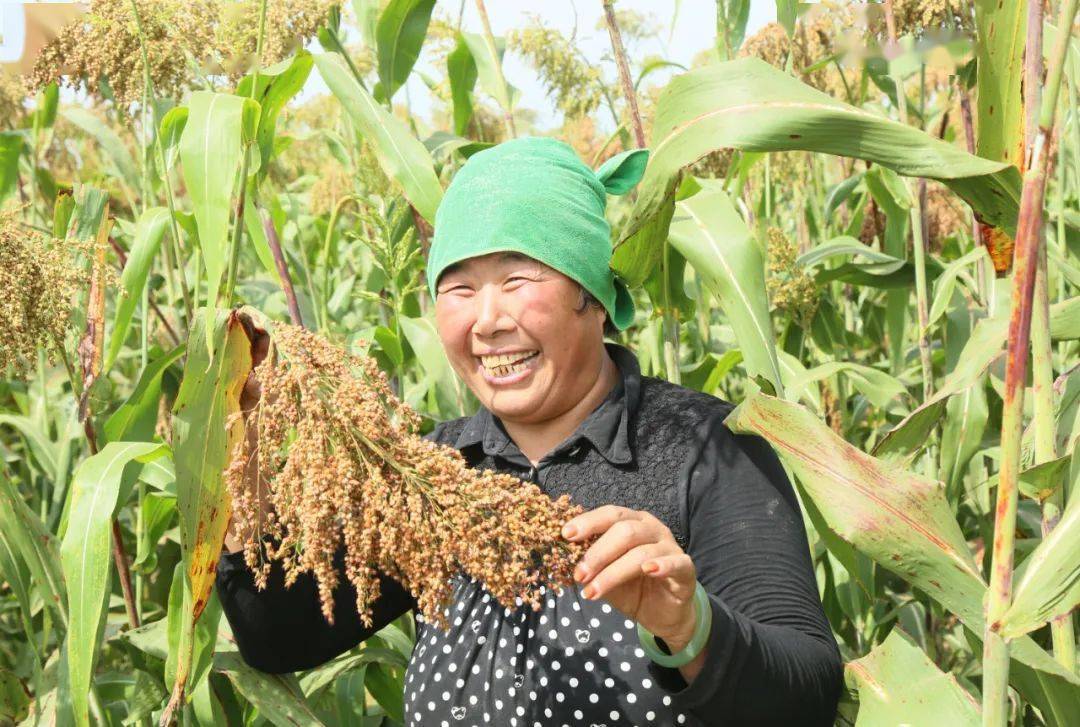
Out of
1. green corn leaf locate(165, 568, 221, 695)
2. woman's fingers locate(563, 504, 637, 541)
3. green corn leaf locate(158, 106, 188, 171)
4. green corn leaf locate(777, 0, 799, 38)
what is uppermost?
green corn leaf locate(777, 0, 799, 38)

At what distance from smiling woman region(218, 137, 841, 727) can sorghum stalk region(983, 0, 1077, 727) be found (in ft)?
1.28

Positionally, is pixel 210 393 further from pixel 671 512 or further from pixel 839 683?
pixel 839 683

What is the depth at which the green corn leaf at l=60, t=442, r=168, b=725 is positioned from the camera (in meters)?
1.82

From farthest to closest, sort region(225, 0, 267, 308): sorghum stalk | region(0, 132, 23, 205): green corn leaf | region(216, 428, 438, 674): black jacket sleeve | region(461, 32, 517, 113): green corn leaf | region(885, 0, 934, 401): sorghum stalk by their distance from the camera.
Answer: region(0, 132, 23, 205): green corn leaf < region(461, 32, 517, 113): green corn leaf < region(885, 0, 934, 401): sorghum stalk < region(216, 428, 438, 674): black jacket sleeve < region(225, 0, 267, 308): sorghum stalk

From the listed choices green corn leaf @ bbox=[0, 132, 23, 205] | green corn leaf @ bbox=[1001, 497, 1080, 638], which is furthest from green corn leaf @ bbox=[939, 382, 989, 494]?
green corn leaf @ bbox=[0, 132, 23, 205]

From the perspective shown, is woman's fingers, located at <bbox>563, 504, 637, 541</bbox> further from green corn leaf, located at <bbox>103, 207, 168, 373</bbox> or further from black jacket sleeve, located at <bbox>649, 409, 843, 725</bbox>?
green corn leaf, located at <bbox>103, 207, 168, 373</bbox>

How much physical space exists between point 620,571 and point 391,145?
1.16m

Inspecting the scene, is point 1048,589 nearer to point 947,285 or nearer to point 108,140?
point 947,285

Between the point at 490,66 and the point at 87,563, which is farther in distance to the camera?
the point at 490,66

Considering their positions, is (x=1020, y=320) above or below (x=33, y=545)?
above

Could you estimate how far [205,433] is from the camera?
1.77 m

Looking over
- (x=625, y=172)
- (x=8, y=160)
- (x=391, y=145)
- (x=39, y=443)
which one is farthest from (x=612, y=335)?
(x=8, y=160)

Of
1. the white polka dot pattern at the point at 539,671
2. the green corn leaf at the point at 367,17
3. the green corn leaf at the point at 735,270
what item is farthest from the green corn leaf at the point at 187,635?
the green corn leaf at the point at 367,17

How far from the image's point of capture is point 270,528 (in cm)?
147
